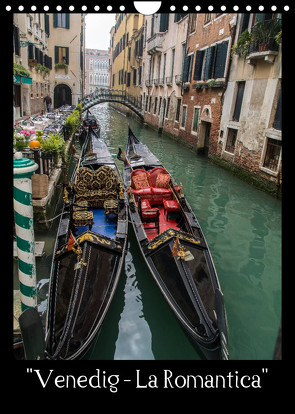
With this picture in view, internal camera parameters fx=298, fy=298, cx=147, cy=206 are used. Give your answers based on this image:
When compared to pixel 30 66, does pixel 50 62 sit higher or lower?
higher

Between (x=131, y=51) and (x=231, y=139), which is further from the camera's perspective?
(x=131, y=51)

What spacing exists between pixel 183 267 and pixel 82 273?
0.95 m

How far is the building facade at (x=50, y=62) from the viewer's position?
11805 mm

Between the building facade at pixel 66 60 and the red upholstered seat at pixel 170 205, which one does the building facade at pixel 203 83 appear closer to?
the red upholstered seat at pixel 170 205

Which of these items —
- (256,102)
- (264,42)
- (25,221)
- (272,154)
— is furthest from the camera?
(256,102)

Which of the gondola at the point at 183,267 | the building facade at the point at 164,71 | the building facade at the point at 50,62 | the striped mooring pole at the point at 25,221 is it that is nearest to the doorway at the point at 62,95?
the building facade at the point at 50,62

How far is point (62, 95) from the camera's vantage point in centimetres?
1847

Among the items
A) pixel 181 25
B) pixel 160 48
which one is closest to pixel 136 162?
pixel 181 25

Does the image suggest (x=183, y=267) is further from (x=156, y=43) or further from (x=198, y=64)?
(x=156, y=43)

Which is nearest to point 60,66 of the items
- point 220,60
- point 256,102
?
point 220,60

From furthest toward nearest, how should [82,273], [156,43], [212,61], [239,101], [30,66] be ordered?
[156,43] → [30,66] → [212,61] → [239,101] → [82,273]
